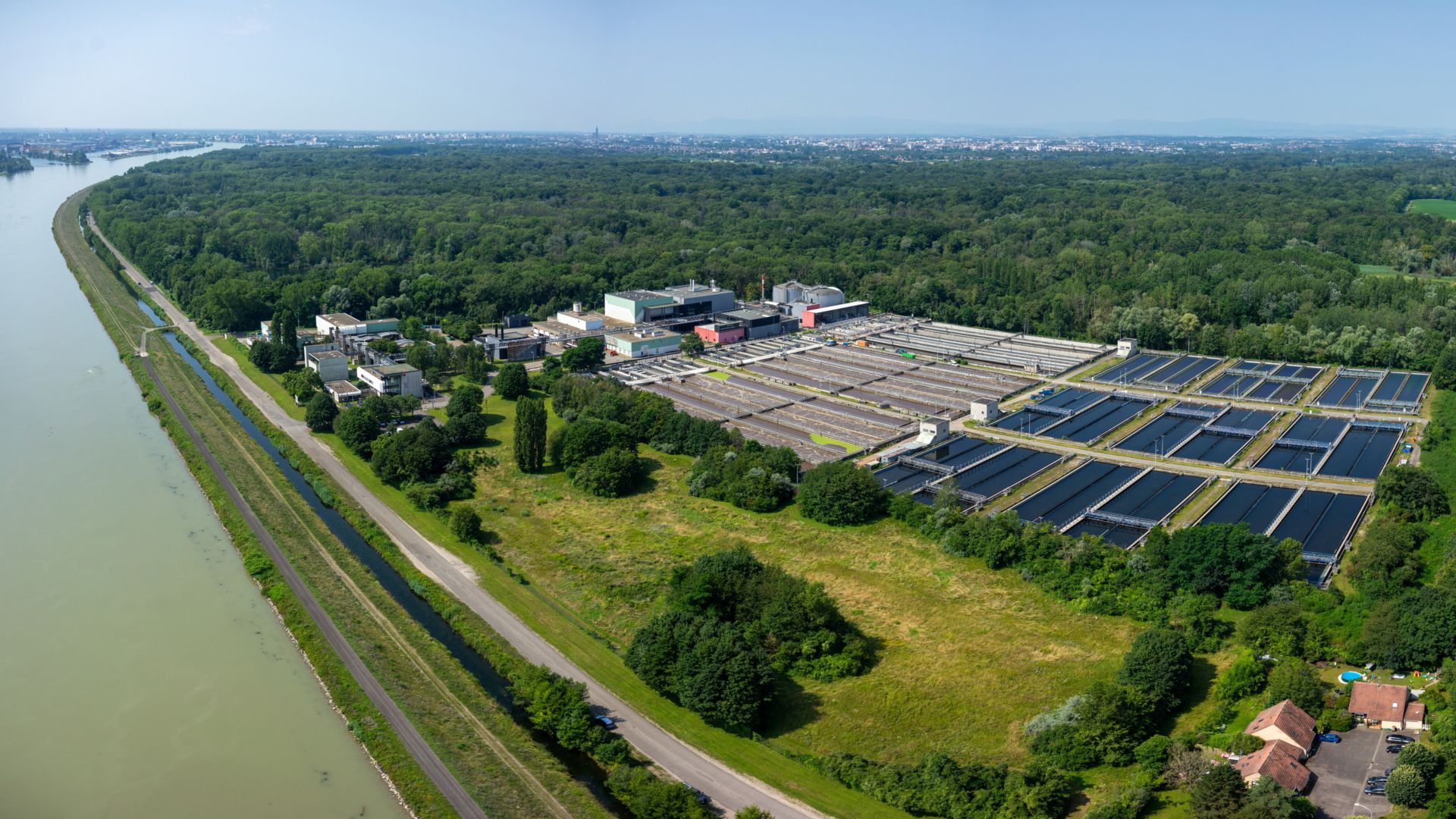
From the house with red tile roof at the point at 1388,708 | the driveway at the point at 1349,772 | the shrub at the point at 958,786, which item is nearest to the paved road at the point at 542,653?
the shrub at the point at 958,786

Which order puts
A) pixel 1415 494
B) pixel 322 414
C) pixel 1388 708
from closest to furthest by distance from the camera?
pixel 1388 708 → pixel 1415 494 → pixel 322 414

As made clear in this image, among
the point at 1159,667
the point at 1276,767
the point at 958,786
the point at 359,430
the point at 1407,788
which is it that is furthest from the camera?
the point at 359,430

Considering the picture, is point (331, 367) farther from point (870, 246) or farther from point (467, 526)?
point (870, 246)

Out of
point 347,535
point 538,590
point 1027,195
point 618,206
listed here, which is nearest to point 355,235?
point 618,206

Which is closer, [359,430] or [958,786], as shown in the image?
[958,786]

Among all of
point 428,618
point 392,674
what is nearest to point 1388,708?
point 392,674

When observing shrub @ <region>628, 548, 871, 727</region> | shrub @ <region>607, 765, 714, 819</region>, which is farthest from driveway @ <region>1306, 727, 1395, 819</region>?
shrub @ <region>607, 765, 714, 819</region>
